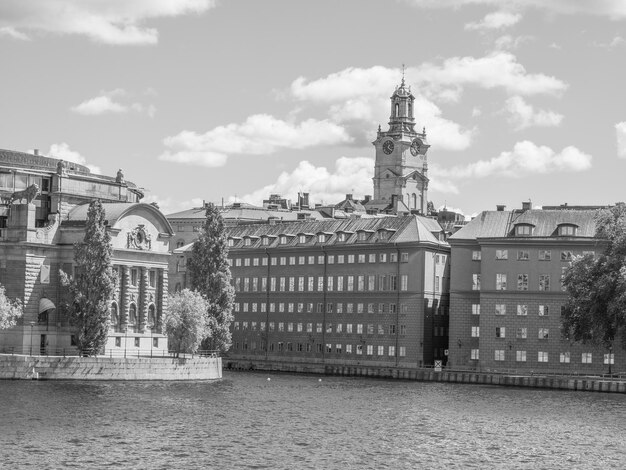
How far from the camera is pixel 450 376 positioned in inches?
5605

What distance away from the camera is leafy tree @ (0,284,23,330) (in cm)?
11981

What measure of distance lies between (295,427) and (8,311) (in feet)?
129

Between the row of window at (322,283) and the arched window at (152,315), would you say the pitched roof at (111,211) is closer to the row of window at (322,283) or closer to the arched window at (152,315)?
the arched window at (152,315)

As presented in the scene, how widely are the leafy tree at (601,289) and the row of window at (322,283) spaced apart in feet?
93.5

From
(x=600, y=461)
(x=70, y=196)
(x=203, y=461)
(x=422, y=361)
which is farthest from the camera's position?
(x=422, y=361)

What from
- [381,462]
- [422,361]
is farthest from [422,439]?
[422,361]

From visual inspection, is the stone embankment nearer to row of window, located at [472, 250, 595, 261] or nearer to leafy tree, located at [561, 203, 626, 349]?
leafy tree, located at [561, 203, 626, 349]

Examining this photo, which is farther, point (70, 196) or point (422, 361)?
point (422, 361)

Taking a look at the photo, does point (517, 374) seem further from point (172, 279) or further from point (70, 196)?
point (172, 279)

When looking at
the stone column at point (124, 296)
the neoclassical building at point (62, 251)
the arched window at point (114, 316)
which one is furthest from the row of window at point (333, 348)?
the arched window at point (114, 316)

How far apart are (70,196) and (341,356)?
46275 mm

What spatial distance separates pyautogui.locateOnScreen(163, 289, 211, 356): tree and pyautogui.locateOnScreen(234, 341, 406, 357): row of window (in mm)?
34724

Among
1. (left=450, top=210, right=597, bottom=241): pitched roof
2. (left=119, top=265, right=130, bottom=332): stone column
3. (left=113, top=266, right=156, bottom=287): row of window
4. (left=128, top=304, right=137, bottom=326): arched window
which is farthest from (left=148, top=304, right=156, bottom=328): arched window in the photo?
(left=450, top=210, right=597, bottom=241): pitched roof

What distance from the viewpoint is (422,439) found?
86.3 m
